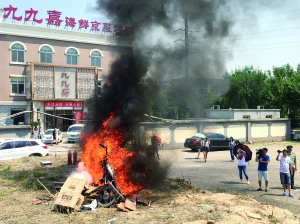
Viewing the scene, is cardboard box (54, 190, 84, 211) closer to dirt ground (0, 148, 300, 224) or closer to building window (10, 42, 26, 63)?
dirt ground (0, 148, 300, 224)

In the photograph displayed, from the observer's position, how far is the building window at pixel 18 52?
3603 cm

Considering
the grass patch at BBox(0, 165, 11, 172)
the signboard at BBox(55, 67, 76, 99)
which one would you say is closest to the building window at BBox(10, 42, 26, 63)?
the signboard at BBox(55, 67, 76, 99)

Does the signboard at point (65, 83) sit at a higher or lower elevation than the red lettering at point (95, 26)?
lower

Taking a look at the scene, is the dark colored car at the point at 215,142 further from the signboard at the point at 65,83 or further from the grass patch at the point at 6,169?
the signboard at the point at 65,83

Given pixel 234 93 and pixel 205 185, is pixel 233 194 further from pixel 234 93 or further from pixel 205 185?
pixel 234 93

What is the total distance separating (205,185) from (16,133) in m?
16.0

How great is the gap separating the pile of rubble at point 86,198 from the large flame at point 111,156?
0.89 meters

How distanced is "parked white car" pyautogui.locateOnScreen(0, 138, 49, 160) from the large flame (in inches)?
318

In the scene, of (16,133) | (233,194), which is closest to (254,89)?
(16,133)

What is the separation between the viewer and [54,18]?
3731 cm

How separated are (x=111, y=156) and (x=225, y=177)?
20.2 ft

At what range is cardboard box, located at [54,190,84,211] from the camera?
9.95 metres

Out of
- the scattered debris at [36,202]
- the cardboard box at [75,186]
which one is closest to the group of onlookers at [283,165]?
the cardboard box at [75,186]

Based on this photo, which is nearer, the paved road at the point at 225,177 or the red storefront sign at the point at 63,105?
the paved road at the point at 225,177
